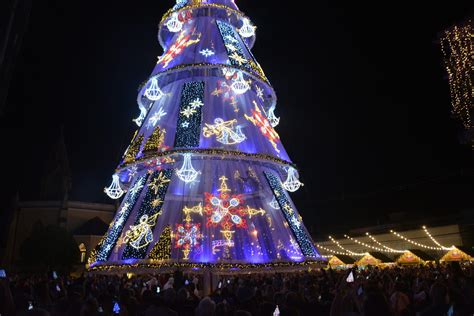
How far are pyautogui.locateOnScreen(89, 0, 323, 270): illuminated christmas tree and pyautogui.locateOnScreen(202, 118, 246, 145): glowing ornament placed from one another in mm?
45

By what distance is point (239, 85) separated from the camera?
1794 centimetres

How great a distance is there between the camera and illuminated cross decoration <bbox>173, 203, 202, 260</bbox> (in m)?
13.5

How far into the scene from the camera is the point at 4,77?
6.60 m

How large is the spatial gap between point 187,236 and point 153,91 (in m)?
8.53

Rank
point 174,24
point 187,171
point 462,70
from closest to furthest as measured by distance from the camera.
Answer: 1. point 187,171
2. point 462,70
3. point 174,24

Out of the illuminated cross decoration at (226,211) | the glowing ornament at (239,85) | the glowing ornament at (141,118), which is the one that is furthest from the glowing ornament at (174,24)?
the illuminated cross decoration at (226,211)

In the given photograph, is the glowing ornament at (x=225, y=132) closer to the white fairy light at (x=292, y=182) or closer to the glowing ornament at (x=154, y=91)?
the white fairy light at (x=292, y=182)

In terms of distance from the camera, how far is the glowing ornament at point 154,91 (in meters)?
18.4

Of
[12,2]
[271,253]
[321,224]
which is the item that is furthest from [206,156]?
[321,224]

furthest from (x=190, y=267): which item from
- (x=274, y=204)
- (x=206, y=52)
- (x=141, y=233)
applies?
(x=206, y=52)

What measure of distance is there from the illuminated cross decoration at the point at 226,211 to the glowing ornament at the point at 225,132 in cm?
200

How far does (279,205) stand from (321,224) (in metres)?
37.9

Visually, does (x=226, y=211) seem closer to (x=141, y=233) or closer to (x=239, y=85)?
(x=141, y=233)

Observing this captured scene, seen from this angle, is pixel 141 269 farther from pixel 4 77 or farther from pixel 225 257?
pixel 4 77
